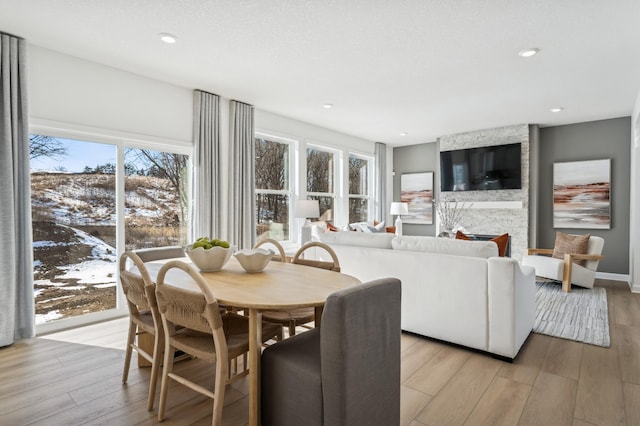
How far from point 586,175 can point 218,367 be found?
645 centimetres

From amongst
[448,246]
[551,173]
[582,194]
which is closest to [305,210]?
Result: [448,246]

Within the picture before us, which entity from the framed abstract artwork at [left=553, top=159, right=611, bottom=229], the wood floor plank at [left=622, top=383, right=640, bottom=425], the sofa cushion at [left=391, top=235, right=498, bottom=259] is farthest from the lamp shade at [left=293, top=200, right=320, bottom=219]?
the framed abstract artwork at [left=553, top=159, right=611, bottom=229]

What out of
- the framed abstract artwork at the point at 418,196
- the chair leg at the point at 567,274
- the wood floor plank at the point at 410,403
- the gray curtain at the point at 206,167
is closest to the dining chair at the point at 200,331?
the wood floor plank at the point at 410,403

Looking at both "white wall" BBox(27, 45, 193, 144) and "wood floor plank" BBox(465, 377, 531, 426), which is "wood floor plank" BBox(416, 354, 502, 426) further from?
"white wall" BBox(27, 45, 193, 144)

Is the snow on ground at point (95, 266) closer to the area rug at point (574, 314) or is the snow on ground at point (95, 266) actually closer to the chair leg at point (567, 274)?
the area rug at point (574, 314)

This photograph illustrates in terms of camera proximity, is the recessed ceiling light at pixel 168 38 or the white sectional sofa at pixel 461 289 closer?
the white sectional sofa at pixel 461 289

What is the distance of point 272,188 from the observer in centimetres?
554

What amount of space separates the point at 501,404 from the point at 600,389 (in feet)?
2.35

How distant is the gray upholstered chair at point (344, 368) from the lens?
4.59ft

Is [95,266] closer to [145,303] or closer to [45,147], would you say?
[45,147]

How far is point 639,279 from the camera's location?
4.63 m

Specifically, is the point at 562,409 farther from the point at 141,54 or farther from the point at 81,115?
the point at 81,115

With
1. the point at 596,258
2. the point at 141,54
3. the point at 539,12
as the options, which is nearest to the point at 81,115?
the point at 141,54

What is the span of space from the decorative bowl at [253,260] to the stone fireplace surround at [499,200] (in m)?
5.31
